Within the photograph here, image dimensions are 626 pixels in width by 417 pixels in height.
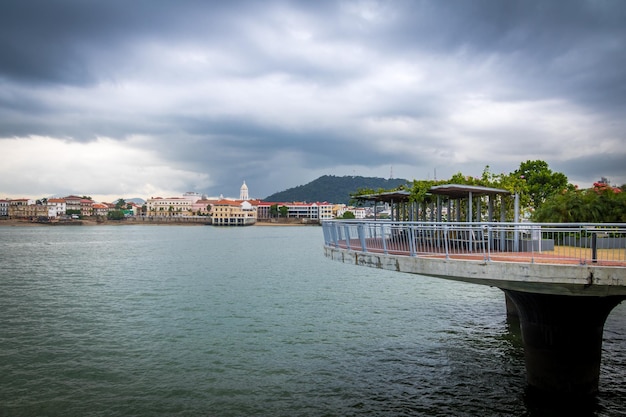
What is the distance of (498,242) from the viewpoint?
1639 cm

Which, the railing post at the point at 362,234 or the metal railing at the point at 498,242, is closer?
the metal railing at the point at 498,242

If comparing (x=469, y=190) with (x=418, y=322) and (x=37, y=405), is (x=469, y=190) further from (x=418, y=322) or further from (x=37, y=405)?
(x=37, y=405)

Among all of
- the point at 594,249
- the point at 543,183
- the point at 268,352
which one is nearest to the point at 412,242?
the point at 594,249

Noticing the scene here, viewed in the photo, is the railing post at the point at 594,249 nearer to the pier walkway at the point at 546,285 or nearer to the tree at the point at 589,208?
the pier walkway at the point at 546,285

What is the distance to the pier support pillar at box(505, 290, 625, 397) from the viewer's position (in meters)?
13.8

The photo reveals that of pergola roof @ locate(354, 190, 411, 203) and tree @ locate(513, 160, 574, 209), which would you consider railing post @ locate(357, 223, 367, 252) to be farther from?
tree @ locate(513, 160, 574, 209)

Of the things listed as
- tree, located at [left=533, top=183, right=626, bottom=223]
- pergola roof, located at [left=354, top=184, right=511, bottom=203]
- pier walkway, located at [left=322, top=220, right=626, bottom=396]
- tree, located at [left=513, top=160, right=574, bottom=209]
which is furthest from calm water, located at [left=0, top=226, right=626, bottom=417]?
tree, located at [left=513, top=160, right=574, bottom=209]

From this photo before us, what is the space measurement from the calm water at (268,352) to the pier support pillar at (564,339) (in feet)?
2.78

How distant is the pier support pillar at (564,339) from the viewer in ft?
45.3

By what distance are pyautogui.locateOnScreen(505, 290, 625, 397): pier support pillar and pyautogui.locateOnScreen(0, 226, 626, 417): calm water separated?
85cm

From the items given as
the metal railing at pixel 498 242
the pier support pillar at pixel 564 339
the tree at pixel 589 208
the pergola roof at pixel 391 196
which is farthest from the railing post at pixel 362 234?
the tree at pixel 589 208

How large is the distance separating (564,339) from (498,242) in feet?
12.2

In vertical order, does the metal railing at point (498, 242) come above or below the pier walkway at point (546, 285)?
above

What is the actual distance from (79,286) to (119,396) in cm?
2639
